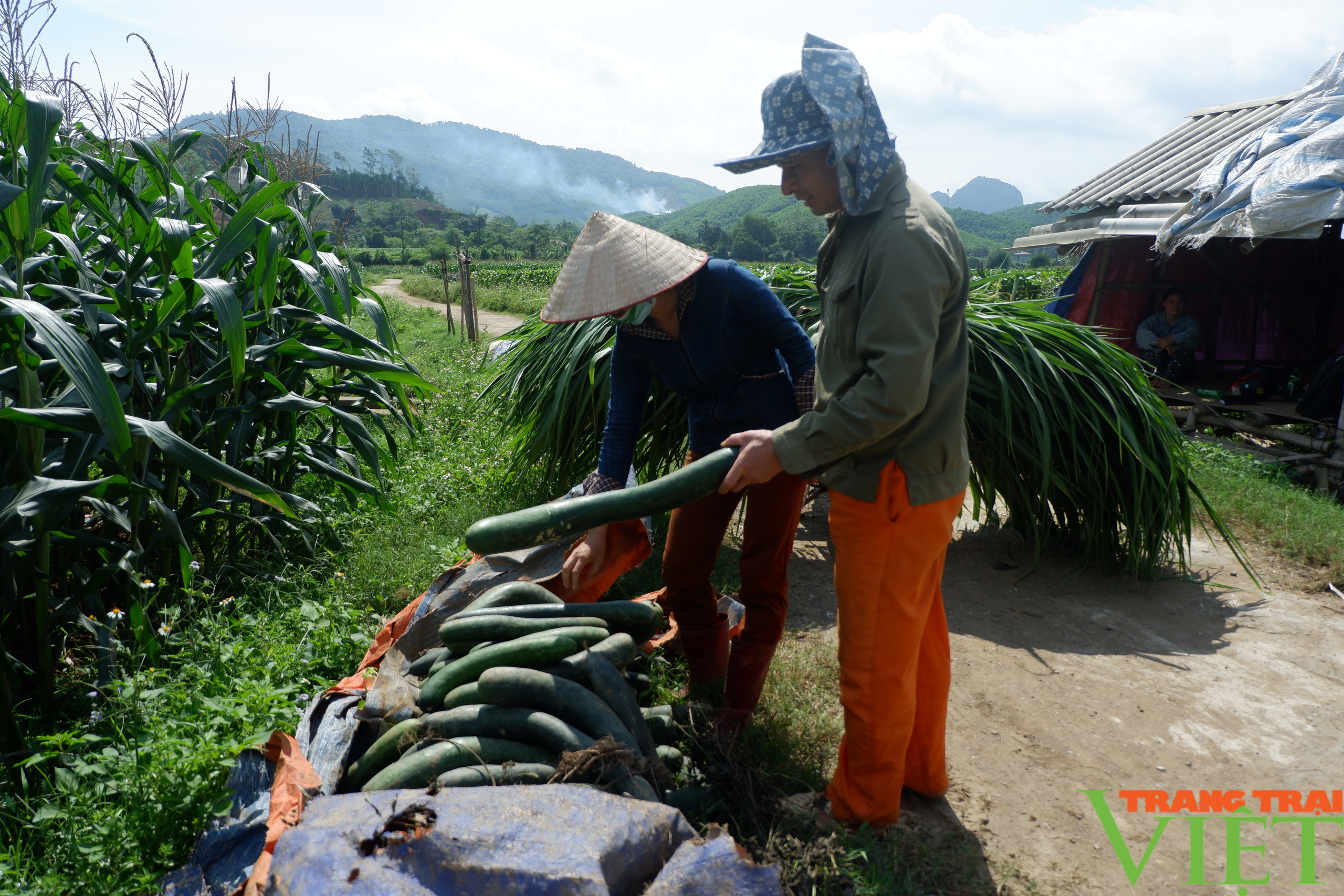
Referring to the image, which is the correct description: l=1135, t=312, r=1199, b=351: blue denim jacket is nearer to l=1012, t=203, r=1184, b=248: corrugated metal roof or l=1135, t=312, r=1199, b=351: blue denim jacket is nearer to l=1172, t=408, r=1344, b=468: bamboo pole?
l=1172, t=408, r=1344, b=468: bamboo pole

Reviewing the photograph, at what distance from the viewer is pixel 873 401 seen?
1695 millimetres

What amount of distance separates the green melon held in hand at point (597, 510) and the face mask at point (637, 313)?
0.48m

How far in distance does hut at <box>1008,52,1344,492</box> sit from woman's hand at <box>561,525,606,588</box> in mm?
5235

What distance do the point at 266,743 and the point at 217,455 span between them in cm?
166

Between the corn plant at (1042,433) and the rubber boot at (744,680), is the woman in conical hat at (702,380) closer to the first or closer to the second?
the rubber boot at (744,680)

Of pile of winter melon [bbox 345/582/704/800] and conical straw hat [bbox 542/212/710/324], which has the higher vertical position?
conical straw hat [bbox 542/212/710/324]

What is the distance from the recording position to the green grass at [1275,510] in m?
4.18

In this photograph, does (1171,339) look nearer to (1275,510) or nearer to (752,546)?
(1275,510)

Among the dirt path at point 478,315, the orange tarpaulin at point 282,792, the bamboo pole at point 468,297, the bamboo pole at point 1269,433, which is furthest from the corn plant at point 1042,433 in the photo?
the dirt path at point 478,315

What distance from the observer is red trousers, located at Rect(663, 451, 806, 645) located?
2387 mm

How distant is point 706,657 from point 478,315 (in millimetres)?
19862

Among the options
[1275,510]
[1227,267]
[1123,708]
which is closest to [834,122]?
[1123,708]

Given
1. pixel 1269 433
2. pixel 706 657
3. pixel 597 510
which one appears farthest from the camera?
pixel 1269 433

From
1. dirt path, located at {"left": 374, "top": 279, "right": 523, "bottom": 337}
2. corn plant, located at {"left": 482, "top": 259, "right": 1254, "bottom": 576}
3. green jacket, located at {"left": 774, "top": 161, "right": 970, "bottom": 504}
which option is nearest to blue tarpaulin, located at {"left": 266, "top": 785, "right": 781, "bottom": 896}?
green jacket, located at {"left": 774, "top": 161, "right": 970, "bottom": 504}
